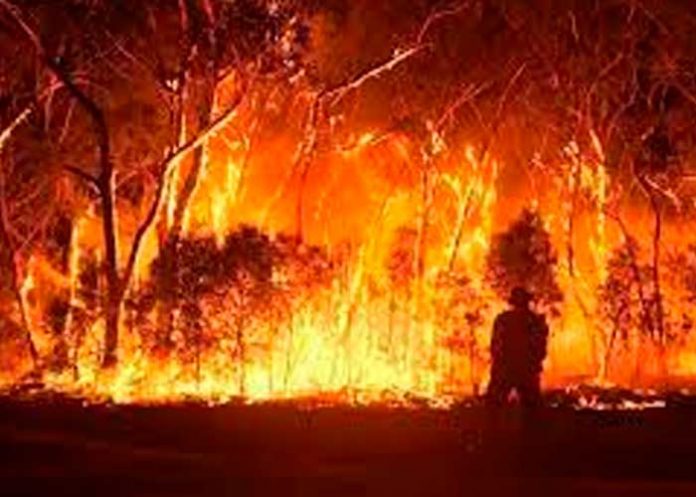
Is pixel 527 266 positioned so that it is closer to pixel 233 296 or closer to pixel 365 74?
pixel 365 74

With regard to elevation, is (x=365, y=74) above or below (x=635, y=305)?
above

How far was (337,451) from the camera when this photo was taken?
17391 millimetres

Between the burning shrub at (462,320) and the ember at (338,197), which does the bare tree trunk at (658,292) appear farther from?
the burning shrub at (462,320)

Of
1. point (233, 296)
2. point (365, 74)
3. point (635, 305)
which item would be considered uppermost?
point (365, 74)

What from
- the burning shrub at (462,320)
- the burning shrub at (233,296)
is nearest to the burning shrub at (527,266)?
the burning shrub at (462,320)

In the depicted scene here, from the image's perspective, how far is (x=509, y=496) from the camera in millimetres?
13781

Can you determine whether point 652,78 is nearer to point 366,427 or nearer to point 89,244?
point 89,244

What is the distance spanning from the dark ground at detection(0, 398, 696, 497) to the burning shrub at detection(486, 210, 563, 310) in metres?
5.34

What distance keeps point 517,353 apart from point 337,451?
2.12m

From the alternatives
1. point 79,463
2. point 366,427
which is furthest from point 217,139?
point 79,463

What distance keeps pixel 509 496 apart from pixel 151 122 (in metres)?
19.6

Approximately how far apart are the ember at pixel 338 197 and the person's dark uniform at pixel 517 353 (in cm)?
569

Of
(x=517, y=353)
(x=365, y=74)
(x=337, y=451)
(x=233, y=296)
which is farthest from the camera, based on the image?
(x=365, y=74)

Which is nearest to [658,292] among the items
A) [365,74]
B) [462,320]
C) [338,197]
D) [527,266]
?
[527,266]
